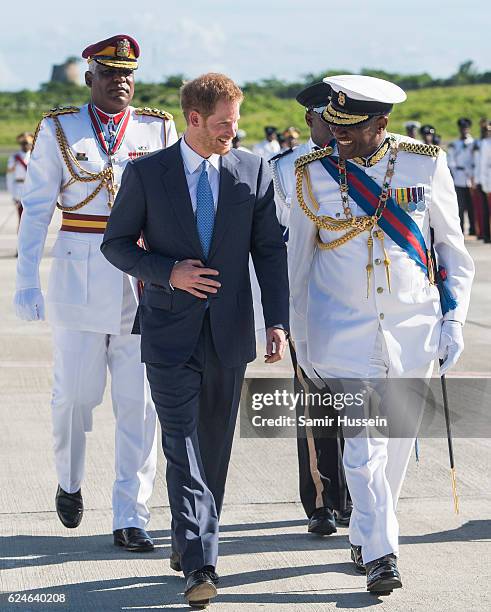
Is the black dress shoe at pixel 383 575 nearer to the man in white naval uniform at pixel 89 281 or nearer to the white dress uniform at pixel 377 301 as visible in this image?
the white dress uniform at pixel 377 301

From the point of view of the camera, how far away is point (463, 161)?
2039 centimetres

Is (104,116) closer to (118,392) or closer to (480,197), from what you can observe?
(118,392)

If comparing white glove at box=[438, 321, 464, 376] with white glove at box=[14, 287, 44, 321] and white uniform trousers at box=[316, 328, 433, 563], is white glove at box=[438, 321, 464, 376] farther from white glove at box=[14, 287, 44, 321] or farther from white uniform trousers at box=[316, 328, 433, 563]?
white glove at box=[14, 287, 44, 321]

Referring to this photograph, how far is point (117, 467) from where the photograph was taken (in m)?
5.50

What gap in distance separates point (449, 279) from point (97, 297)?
146 cm

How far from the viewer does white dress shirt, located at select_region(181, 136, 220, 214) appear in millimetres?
4703

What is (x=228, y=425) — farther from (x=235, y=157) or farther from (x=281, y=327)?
(x=235, y=157)

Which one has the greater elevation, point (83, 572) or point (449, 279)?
point (449, 279)

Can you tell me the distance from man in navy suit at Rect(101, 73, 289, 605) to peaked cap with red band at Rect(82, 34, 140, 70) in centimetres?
90

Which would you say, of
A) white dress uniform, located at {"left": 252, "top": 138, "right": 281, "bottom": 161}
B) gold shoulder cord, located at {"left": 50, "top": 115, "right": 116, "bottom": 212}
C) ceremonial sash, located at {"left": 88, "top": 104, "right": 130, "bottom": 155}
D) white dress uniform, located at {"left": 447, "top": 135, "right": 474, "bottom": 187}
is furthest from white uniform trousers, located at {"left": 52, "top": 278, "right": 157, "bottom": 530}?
white dress uniform, located at {"left": 252, "top": 138, "right": 281, "bottom": 161}

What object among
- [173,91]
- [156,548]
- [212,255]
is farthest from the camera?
[173,91]

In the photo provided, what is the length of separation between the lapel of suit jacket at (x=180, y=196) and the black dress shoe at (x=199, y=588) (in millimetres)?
1095

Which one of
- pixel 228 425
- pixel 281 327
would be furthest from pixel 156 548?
pixel 281 327

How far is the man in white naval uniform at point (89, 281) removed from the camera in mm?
5465
